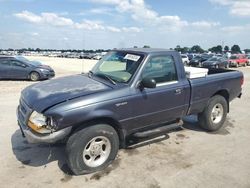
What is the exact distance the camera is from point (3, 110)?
7594 millimetres

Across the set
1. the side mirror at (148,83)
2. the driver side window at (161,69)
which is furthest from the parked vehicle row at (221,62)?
the side mirror at (148,83)

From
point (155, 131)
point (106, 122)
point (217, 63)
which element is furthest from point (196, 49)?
point (106, 122)

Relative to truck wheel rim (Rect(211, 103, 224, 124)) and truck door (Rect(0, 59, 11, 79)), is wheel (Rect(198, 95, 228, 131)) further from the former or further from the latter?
truck door (Rect(0, 59, 11, 79))

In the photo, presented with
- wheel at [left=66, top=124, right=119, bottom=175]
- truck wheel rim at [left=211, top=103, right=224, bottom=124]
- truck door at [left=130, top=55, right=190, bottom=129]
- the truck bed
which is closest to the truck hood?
wheel at [left=66, top=124, right=119, bottom=175]

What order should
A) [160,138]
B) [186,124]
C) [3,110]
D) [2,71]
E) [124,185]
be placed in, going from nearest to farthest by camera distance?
1. [124,185]
2. [160,138]
3. [186,124]
4. [3,110]
5. [2,71]

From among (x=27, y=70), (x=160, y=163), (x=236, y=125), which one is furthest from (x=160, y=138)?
(x=27, y=70)

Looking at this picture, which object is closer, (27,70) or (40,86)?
(40,86)

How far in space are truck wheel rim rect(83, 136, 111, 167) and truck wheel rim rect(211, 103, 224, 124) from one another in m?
2.93

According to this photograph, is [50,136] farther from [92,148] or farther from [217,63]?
[217,63]

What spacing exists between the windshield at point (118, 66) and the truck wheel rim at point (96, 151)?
1.07 metres

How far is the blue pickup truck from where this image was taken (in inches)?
147

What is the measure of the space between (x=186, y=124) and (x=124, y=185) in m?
3.22

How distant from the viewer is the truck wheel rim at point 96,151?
13.2 feet

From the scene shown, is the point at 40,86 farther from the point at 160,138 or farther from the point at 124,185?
the point at 160,138
